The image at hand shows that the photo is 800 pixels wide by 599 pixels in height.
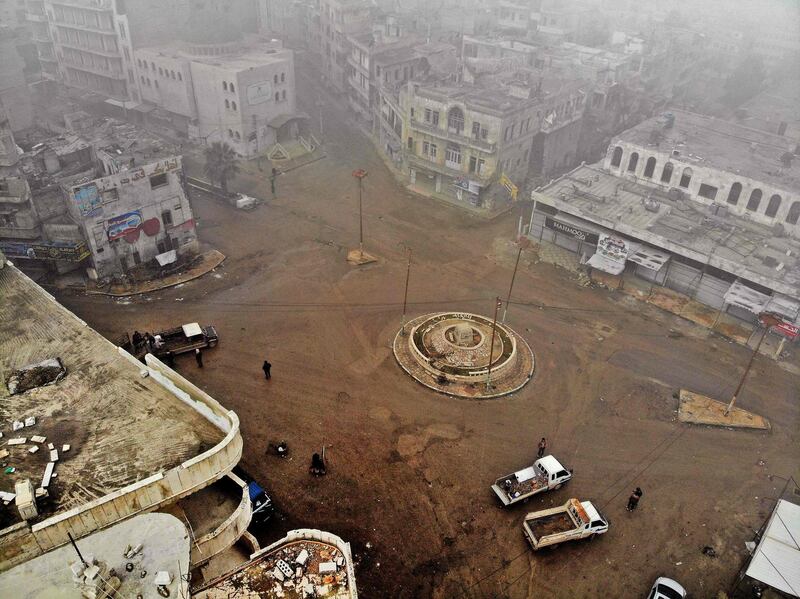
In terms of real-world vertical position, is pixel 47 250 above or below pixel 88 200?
below

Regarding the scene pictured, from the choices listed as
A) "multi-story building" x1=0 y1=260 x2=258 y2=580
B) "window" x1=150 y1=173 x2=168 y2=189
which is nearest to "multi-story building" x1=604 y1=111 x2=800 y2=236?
"window" x1=150 y1=173 x2=168 y2=189

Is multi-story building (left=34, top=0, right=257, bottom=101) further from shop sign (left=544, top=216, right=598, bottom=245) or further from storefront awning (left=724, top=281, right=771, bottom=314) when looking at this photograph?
storefront awning (left=724, top=281, right=771, bottom=314)

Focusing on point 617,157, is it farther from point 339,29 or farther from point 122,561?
point 122,561

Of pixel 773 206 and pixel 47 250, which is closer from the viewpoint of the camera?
pixel 47 250

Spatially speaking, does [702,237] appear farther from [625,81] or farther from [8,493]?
[8,493]

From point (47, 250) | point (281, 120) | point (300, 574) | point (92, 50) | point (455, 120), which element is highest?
point (92, 50)

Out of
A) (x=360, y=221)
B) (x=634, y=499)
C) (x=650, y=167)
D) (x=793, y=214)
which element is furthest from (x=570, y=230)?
(x=634, y=499)
